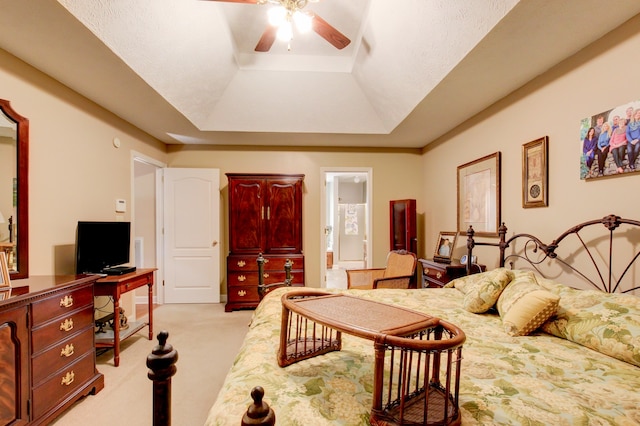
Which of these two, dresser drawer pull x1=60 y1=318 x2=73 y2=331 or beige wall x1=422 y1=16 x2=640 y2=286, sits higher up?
beige wall x1=422 y1=16 x2=640 y2=286

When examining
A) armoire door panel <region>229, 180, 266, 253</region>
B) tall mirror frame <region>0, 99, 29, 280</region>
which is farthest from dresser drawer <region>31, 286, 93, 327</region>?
armoire door panel <region>229, 180, 266, 253</region>

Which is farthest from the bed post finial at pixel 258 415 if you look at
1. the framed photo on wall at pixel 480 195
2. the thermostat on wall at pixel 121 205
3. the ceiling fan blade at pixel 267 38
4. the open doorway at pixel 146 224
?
the open doorway at pixel 146 224

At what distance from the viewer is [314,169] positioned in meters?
4.88

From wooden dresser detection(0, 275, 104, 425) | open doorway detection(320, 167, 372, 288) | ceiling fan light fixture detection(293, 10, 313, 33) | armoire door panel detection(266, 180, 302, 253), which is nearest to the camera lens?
wooden dresser detection(0, 275, 104, 425)

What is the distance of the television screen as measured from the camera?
2.66 metres

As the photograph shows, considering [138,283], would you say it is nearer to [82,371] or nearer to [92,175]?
[82,371]

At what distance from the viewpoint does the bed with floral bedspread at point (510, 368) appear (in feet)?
3.13

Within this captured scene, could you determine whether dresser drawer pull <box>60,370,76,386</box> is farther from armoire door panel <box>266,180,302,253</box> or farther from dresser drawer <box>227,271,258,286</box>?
armoire door panel <box>266,180,302,253</box>

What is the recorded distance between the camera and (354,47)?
3.35 m

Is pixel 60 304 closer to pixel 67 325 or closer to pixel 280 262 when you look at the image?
pixel 67 325

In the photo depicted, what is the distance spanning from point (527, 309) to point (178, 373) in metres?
2.61

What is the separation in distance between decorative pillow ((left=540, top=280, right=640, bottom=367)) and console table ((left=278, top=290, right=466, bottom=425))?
835mm

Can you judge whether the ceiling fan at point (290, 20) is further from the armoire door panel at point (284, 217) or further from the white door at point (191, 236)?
the white door at point (191, 236)

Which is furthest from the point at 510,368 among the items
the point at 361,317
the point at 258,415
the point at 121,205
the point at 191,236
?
the point at 191,236
